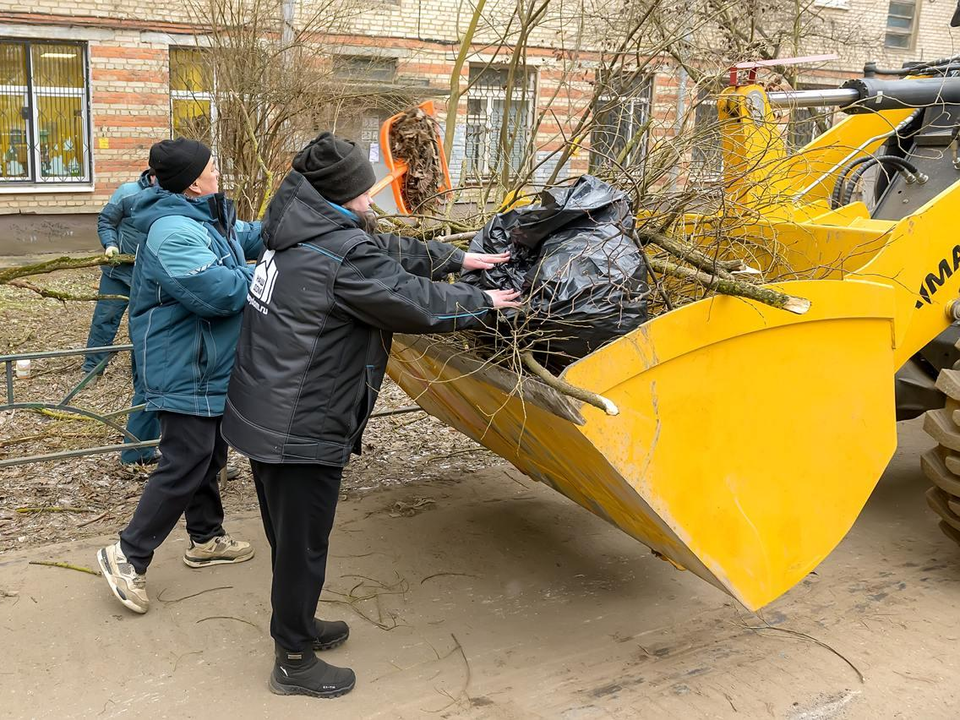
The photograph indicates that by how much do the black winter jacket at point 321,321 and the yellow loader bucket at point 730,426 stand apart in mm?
349

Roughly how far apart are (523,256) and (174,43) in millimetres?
11095

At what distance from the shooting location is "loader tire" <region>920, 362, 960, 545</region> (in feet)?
12.1

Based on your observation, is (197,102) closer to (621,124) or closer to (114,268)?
(114,268)

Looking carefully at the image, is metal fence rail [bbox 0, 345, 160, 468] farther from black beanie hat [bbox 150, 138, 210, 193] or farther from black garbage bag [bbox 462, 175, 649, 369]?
black garbage bag [bbox 462, 175, 649, 369]

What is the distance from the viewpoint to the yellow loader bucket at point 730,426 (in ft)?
9.09

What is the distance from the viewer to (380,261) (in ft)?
9.27

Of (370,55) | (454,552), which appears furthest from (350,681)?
(370,55)

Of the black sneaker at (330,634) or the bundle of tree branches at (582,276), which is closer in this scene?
the bundle of tree branches at (582,276)

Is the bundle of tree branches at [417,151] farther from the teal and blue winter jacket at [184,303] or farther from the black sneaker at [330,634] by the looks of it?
the black sneaker at [330,634]

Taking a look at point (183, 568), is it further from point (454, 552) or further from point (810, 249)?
point (810, 249)

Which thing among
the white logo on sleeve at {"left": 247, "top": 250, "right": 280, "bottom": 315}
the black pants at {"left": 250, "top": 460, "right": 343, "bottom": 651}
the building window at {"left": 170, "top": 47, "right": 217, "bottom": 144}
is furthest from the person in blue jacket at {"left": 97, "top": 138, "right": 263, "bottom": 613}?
the building window at {"left": 170, "top": 47, "right": 217, "bottom": 144}

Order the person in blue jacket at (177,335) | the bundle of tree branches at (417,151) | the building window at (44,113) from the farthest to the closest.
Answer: the building window at (44,113) → the bundle of tree branches at (417,151) → the person in blue jacket at (177,335)

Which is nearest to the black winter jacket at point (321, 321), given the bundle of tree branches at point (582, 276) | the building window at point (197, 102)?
the bundle of tree branches at point (582, 276)

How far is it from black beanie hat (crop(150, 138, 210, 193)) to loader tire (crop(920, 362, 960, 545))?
118 inches
